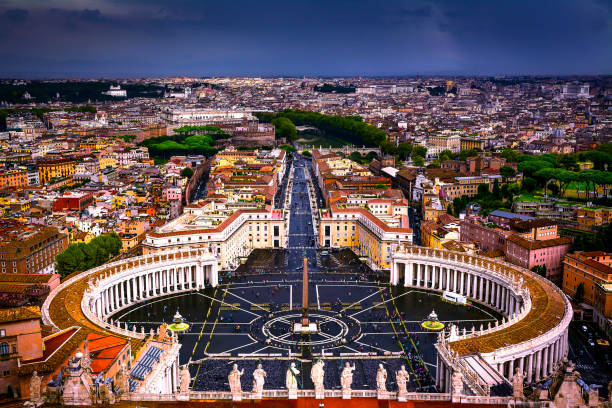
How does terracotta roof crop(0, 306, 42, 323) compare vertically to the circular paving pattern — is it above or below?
above

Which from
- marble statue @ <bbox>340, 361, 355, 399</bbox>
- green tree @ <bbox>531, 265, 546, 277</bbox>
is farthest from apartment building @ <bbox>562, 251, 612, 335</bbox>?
marble statue @ <bbox>340, 361, 355, 399</bbox>

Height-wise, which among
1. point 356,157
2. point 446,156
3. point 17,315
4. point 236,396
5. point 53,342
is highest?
point 17,315

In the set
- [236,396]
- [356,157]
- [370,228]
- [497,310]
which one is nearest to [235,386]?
[236,396]

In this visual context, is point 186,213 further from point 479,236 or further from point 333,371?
point 333,371

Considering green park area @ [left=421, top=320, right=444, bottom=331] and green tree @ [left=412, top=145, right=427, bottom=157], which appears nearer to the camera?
green park area @ [left=421, top=320, right=444, bottom=331]

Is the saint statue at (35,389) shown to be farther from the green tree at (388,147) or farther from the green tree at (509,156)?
the green tree at (388,147)

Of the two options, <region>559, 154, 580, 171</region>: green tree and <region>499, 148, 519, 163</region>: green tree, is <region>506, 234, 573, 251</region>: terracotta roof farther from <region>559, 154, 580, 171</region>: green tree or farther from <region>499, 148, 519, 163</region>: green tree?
<region>499, 148, 519, 163</region>: green tree

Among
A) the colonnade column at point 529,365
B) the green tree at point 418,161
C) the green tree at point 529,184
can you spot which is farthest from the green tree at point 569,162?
the colonnade column at point 529,365

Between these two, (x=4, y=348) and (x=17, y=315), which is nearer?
(x=4, y=348)

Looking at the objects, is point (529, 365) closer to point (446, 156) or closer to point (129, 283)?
point (129, 283)
